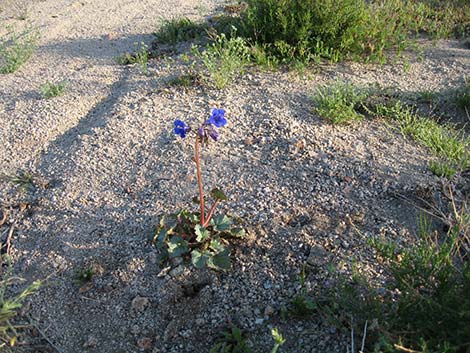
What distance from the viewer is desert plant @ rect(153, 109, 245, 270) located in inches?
106

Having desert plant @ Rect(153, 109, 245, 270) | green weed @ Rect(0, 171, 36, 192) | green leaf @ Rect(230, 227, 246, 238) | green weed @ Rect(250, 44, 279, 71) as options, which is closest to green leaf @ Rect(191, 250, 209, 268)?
desert plant @ Rect(153, 109, 245, 270)

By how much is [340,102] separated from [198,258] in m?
1.83

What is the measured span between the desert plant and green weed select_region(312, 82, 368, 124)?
133 centimetres

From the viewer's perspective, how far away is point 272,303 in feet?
8.46

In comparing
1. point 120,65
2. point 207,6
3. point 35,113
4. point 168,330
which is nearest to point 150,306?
point 168,330

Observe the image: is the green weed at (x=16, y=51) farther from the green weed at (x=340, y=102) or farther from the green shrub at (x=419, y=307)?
the green shrub at (x=419, y=307)

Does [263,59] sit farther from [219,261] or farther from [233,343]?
[233,343]

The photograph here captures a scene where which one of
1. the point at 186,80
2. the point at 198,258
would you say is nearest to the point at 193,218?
the point at 198,258

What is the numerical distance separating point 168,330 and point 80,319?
48 cm

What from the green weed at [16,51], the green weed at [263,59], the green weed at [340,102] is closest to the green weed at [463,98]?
the green weed at [340,102]

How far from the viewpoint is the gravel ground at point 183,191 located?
261 centimetres

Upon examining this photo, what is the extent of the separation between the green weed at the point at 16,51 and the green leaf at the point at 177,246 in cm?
326

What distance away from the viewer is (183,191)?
3270 millimetres

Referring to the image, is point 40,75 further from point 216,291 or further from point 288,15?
point 216,291
